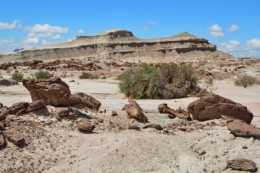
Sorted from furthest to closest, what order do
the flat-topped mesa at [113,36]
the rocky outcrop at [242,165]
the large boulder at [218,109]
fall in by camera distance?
the flat-topped mesa at [113,36]
the large boulder at [218,109]
the rocky outcrop at [242,165]

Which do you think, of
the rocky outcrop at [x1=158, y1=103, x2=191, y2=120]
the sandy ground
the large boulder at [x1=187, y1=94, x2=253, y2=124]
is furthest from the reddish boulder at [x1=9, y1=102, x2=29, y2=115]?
the large boulder at [x1=187, y1=94, x2=253, y2=124]

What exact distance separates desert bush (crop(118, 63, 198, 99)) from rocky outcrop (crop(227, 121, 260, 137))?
814 cm

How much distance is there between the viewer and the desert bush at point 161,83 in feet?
57.3

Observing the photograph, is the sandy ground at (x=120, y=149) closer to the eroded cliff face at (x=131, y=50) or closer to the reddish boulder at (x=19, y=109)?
the reddish boulder at (x=19, y=109)

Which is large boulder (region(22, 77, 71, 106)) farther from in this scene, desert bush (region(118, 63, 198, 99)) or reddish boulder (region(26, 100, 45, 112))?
desert bush (region(118, 63, 198, 99))

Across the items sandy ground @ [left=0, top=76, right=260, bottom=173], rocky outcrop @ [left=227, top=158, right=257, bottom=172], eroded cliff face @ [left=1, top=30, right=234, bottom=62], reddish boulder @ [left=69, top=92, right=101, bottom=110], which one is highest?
eroded cliff face @ [left=1, top=30, right=234, bottom=62]

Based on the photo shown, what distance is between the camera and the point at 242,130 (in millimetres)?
8906

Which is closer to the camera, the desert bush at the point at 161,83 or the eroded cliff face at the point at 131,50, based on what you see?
the desert bush at the point at 161,83

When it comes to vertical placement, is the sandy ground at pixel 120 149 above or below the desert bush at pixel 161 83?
below

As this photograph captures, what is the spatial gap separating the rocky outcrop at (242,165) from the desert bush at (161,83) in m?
9.59

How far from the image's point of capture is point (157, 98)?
57.1 feet

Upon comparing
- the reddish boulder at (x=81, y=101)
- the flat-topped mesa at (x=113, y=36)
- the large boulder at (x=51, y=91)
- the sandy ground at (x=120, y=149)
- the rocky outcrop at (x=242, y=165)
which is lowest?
A: the rocky outcrop at (x=242, y=165)

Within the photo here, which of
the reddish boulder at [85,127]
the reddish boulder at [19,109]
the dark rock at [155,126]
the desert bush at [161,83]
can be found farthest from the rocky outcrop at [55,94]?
the desert bush at [161,83]

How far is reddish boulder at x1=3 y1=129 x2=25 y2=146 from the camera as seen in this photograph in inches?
298
